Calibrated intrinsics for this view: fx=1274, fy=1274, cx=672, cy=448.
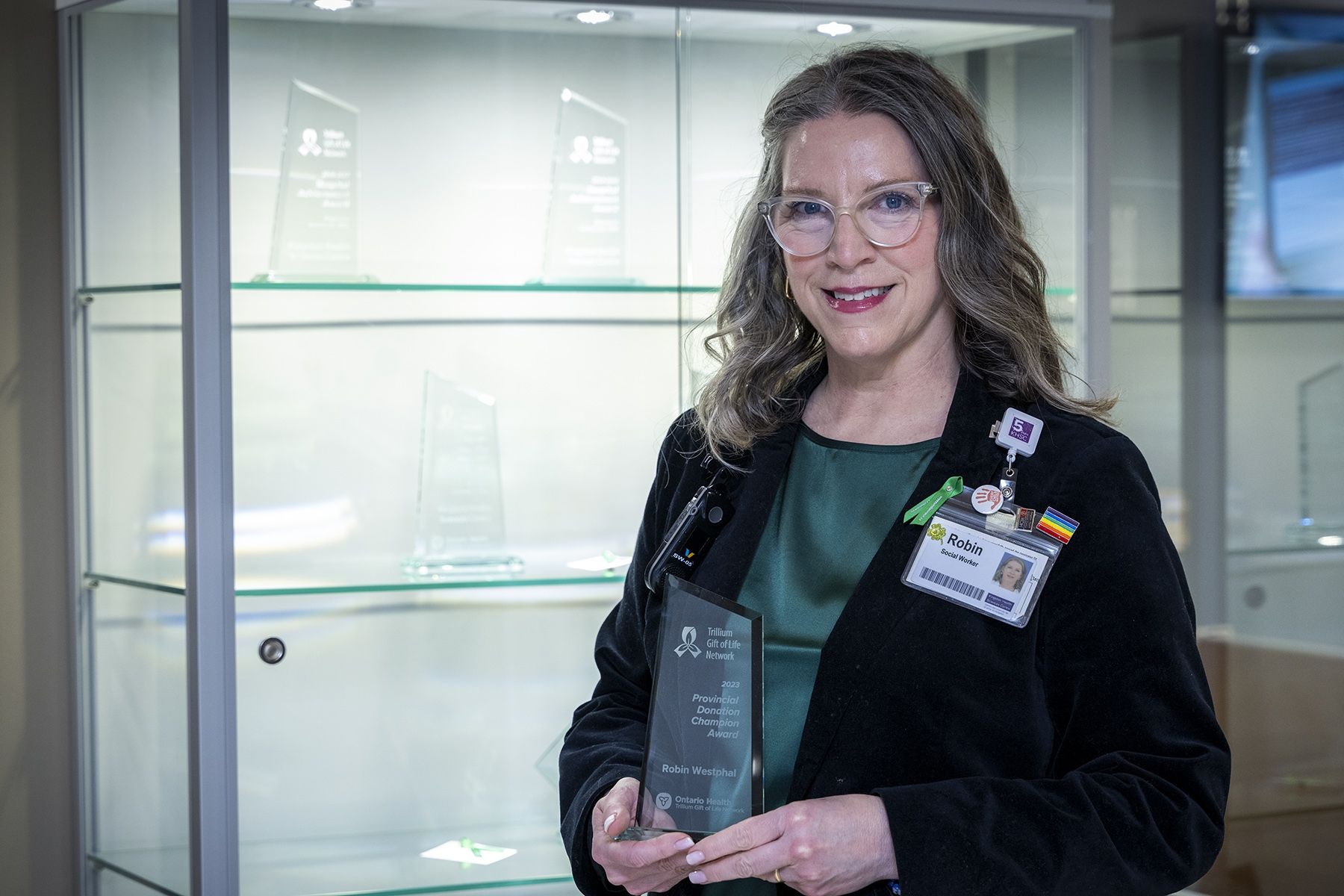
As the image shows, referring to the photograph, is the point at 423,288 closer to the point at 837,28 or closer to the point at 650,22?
the point at 650,22

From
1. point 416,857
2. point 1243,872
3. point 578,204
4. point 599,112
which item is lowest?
point 1243,872

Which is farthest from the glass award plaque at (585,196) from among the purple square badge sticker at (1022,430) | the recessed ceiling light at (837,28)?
the purple square badge sticker at (1022,430)

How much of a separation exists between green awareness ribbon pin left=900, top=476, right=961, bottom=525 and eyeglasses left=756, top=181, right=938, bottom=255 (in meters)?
0.28

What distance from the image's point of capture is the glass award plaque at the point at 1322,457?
3.13 metres

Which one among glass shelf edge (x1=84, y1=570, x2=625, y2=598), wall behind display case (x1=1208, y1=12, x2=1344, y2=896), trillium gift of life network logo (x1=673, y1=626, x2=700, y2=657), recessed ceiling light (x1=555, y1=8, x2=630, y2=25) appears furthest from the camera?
wall behind display case (x1=1208, y1=12, x2=1344, y2=896)

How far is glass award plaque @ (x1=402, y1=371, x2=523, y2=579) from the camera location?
97.3 inches

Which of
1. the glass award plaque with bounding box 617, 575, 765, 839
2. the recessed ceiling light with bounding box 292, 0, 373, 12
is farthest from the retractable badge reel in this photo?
the recessed ceiling light with bounding box 292, 0, 373, 12

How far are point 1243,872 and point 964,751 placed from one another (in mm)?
2213

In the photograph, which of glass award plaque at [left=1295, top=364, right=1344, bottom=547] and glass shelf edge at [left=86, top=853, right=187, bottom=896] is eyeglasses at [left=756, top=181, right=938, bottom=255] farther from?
glass award plaque at [left=1295, top=364, right=1344, bottom=547]

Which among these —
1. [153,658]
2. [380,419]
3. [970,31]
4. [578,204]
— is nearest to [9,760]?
[153,658]

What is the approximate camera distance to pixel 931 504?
1.41 meters

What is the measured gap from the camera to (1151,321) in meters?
3.27

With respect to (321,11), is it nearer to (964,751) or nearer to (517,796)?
(517,796)

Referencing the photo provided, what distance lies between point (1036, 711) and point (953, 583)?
0.16 metres
